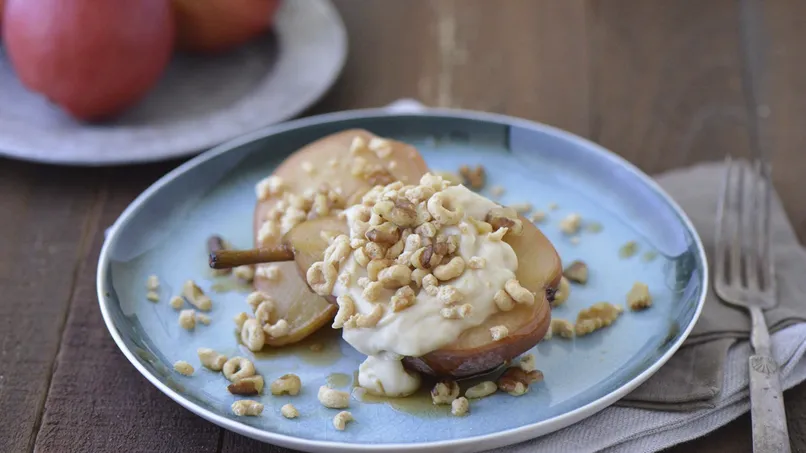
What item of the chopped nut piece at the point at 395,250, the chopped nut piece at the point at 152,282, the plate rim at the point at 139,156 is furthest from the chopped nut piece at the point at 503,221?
the plate rim at the point at 139,156

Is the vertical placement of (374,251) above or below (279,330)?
above

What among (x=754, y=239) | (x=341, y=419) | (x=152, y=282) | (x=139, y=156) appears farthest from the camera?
(x=139, y=156)

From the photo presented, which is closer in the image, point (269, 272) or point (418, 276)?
point (418, 276)

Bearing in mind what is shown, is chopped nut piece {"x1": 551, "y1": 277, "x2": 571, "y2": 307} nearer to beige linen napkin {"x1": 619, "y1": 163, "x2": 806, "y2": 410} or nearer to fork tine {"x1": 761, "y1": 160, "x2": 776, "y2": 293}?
beige linen napkin {"x1": 619, "y1": 163, "x2": 806, "y2": 410}

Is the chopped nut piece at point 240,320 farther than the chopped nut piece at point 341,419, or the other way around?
the chopped nut piece at point 240,320

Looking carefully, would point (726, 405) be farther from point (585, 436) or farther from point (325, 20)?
point (325, 20)

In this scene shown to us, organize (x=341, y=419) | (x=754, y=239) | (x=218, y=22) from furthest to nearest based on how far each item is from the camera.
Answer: (x=218, y=22), (x=754, y=239), (x=341, y=419)

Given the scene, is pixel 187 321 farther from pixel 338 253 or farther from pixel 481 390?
pixel 481 390

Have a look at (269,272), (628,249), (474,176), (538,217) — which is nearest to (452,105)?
(474,176)

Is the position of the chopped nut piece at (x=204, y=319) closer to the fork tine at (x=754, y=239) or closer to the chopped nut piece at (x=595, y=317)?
the chopped nut piece at (x=595, y=317)
